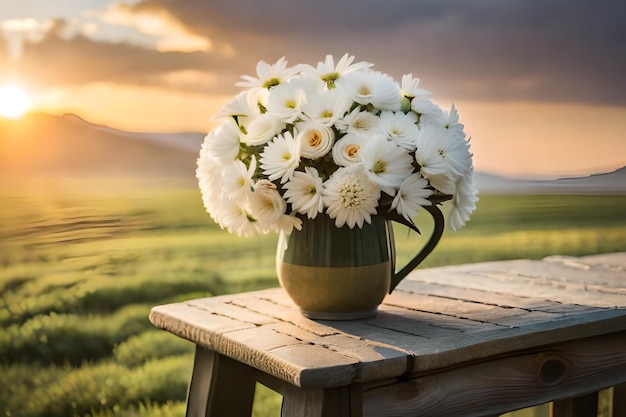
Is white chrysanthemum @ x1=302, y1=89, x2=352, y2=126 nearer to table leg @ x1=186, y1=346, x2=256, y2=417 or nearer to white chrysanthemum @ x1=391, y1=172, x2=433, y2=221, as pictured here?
white chrysanthemum @ x1=391, y1=172, x2=433, y2=221

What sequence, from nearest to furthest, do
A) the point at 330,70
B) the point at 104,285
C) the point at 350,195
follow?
the point at 350,195 < the point at 330,70 < the point at 104,285

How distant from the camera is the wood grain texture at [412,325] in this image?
1098 mm

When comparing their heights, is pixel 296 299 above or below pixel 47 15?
below

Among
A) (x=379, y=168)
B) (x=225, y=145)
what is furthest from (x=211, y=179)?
(x=379, y=168)

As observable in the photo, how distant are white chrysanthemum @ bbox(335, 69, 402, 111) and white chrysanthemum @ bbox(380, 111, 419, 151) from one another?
2cm

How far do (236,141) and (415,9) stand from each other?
4.53 feet

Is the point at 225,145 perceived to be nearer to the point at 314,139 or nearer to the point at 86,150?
the point at 314,139

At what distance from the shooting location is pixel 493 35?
8.63ft

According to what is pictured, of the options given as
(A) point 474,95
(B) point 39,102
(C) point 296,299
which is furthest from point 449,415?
(A) point 474,95

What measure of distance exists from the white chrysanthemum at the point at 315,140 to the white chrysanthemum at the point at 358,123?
0.03 m

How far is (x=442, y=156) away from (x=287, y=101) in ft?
A: 0.94

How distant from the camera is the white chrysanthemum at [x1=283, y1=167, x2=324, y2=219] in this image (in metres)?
1.23

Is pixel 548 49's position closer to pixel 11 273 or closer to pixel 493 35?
pixel 493 35

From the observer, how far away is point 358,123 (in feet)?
4.20
